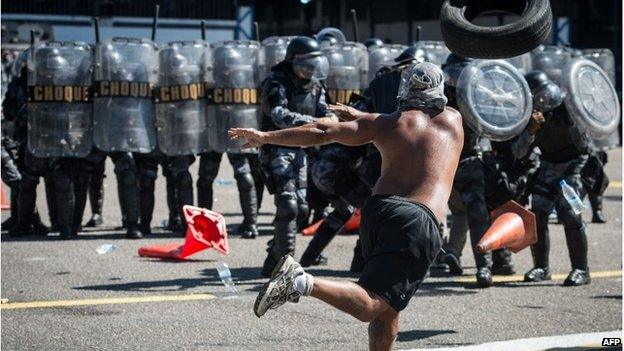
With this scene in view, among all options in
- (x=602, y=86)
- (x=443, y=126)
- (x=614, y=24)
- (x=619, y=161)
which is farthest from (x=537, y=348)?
(x=614, y=24)

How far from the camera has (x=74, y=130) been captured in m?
12.9

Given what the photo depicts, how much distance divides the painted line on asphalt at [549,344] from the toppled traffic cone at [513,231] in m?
1.53

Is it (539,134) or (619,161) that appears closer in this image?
(539,134)

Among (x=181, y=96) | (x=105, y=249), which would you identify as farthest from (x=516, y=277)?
(x=181, y=96)

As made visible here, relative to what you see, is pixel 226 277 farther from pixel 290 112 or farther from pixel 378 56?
pixel 378 56

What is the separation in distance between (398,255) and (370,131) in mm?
678

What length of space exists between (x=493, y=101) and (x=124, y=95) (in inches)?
173

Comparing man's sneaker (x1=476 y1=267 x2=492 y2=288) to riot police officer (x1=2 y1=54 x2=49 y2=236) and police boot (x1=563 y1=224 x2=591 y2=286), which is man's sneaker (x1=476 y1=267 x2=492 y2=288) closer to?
police boot (x1=563 y1=224 x2=591 y2=286)

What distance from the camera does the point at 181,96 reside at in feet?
43.0

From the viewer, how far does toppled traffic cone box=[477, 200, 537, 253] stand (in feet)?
31.3

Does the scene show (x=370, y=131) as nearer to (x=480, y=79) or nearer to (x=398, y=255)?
(x=398, y=255)

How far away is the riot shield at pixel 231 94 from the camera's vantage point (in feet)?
43.2

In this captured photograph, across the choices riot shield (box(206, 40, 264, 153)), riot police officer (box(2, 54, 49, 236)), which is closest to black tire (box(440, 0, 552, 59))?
riot shield (box(206, 40, 264, 153))

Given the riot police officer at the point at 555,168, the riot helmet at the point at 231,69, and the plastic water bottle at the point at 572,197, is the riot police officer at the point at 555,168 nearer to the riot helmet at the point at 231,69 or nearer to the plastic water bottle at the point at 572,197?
the plastic water bottle at the point at 572,197
